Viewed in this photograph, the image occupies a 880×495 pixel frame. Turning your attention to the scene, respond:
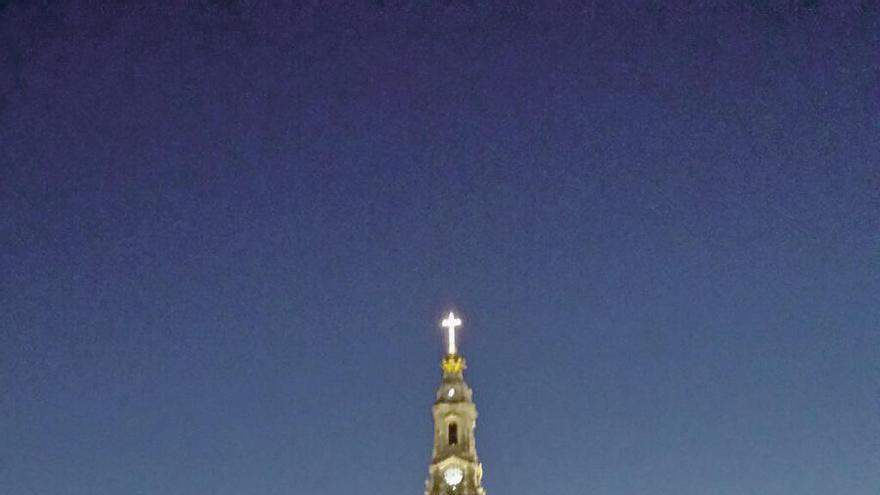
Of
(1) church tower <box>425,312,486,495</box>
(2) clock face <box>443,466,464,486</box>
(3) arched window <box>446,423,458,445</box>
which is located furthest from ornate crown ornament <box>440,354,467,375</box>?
(2) clock face <box>443,466,464,486</box>

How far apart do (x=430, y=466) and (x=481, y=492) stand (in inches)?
150

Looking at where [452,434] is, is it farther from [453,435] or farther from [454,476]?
[454,476]

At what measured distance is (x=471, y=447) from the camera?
76812mm

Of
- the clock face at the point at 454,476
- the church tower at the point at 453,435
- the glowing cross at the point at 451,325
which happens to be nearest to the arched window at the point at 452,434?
the church tower at the point at 453,435

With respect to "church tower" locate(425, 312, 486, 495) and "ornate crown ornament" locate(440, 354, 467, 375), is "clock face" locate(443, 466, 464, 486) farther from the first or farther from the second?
"ornate crown ornament" locate(440, 354, 467, 375)

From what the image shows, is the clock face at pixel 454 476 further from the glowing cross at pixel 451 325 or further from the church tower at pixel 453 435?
the glowing cross at pixel 451 325

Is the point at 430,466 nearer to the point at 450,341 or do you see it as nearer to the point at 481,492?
the point at 481,492

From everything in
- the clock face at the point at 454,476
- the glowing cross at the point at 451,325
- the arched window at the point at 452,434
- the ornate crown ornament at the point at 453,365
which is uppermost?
the glowing cross at the point at 451,325

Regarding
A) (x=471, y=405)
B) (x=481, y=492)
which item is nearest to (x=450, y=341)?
(x=471, y=405)

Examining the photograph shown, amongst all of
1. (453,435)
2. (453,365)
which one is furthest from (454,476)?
(453,365)

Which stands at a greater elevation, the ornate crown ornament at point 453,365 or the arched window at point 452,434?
the ornate crown ornament at point 453,365

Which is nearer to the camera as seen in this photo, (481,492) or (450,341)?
(481,492)

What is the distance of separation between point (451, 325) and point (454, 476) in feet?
35.1

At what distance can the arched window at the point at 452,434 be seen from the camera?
77.3 metres
